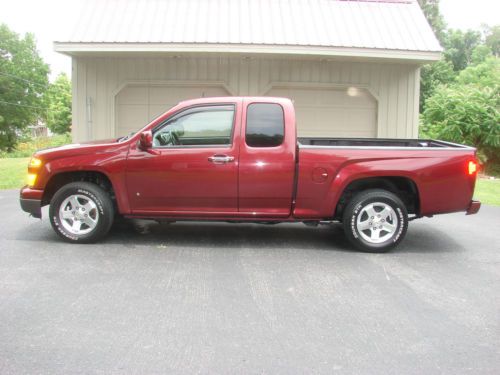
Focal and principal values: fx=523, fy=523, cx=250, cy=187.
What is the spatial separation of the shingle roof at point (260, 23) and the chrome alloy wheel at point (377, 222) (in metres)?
5.60

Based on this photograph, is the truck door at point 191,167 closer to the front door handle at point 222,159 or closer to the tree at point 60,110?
the front door handle at point 222,159

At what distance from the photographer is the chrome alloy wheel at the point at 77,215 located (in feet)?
21.2

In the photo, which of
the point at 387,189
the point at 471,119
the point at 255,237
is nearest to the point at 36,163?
the point at 255,237

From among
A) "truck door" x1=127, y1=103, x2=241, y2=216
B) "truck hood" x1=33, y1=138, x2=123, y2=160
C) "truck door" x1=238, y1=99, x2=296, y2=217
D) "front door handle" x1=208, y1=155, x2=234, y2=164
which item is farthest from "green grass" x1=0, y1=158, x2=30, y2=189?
"truck door" x1=238, y1=99, x2=296, y2=217

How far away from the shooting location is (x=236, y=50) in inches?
428

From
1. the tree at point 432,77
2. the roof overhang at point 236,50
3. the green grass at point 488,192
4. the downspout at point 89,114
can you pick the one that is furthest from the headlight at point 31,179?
the tree at point 432,77

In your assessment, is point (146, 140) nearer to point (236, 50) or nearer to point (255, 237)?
point (255, 237)

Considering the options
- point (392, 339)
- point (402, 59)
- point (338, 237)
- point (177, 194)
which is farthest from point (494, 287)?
point (402, 59)

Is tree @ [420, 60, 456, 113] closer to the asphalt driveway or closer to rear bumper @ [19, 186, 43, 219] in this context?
the asphalt driveway

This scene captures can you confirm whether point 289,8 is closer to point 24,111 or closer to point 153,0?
point 153,0

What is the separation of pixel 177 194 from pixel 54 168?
156cm

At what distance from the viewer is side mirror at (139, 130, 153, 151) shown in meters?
6.24

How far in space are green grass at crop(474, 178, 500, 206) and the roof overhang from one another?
327 centimetres

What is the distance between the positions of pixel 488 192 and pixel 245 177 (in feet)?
28.9
